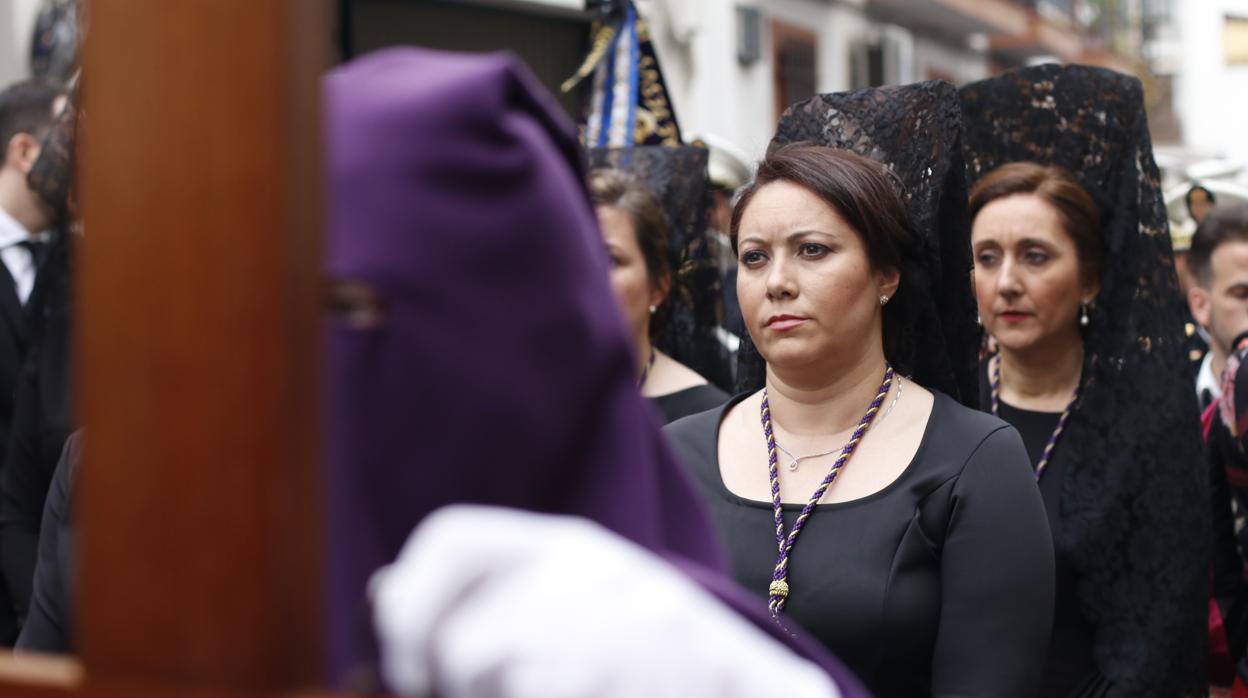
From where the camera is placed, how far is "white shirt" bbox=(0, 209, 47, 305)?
3.69m

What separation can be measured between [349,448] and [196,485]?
0.41ft

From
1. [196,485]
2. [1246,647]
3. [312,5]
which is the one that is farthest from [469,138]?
[1246,647]

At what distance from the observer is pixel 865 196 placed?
106 inches

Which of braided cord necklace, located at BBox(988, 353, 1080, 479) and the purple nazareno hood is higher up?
the purple nazareno hood

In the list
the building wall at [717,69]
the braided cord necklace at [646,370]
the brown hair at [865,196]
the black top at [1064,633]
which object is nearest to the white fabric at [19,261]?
the braided cord necklace at [646,370]

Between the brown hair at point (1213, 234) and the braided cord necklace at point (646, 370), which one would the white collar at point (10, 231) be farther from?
the brown hair at point (1213, 234)

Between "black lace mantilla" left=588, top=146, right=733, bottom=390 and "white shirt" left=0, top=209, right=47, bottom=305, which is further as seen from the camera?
"black lace mantilla" left=588, top=146, right=733, bottom=390

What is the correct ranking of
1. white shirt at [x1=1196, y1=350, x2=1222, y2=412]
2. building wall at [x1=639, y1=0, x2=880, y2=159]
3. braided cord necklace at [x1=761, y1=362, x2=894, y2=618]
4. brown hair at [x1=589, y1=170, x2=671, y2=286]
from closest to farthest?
braided cord necklace at [x1=761, y1=362, x2=894, y2=618], brown hair at [x1=589, y1=170, x2=671, y2=286], white shirt at [x1=1196, y1=350, x2=1222, y2=412], building wall at [x1=639, y1=0, x2=880, y2=159]

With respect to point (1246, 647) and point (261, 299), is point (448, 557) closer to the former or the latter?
point (261, 299)

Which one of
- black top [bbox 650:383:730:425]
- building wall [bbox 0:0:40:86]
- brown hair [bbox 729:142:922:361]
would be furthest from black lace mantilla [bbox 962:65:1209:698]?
building wall [bbox 0:0:40:86]

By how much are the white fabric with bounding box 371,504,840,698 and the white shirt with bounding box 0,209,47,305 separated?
122 inches

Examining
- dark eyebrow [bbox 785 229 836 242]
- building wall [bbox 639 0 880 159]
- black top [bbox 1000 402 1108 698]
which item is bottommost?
black top [bbox 1000 402 1108 698]

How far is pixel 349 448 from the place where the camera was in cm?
87

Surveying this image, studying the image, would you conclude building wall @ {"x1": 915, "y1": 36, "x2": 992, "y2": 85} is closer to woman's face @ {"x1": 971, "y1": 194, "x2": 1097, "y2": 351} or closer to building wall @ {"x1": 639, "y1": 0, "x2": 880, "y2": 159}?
building wall @ {"x1": 639, "y1": 0, "x2": 880, "y2": 159}
